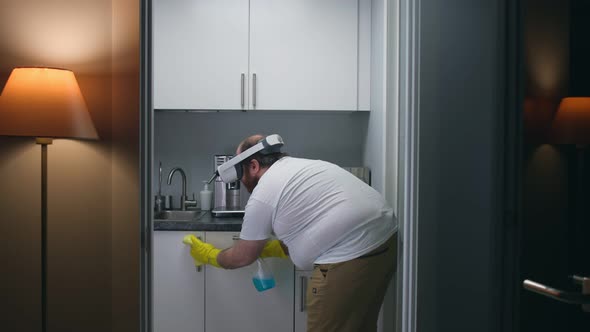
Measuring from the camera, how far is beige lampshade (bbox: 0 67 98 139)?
47.7 inches

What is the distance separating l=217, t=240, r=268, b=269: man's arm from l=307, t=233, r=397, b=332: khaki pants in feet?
0.82

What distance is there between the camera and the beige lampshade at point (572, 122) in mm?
944

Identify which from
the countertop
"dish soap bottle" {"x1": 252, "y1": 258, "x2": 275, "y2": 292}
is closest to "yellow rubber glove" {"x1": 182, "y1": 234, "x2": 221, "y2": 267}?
the countertop

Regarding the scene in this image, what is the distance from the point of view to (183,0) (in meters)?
2.83

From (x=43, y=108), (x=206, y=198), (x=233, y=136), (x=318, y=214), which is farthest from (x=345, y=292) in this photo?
(x=233, y=136)

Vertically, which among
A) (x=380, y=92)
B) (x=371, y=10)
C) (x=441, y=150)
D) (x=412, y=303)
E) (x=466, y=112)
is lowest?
(x=412, y=303)

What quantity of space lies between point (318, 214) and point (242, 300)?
95cm

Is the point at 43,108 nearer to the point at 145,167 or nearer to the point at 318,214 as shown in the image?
the point at 145,167

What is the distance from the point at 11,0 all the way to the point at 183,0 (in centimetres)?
165

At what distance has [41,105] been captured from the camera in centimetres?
123

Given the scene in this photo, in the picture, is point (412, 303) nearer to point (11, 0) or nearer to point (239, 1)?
point (11, 0)

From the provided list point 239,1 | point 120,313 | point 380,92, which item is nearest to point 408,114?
point 380,92

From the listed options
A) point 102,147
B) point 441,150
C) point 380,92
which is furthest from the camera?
point 380,92

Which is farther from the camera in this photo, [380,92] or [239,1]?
[239,1]
